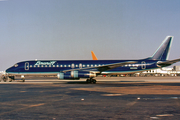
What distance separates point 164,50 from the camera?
34094 mm

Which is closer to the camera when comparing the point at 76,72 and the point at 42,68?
the point at 76,72

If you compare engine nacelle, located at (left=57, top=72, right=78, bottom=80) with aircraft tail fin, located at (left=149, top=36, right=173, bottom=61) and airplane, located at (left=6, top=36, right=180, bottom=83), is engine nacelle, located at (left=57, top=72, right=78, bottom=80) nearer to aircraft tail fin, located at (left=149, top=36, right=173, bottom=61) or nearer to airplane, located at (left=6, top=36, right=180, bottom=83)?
airplane, located at (left=6, top=36, right=180, bottom=83)

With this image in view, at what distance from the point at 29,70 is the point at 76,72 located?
914 centimetres

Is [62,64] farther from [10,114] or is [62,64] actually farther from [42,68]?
[10,114]

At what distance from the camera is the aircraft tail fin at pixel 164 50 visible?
34.1 meters

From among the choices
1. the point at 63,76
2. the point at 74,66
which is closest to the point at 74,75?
the point at 63,76

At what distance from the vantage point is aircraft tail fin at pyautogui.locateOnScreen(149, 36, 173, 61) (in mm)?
34062

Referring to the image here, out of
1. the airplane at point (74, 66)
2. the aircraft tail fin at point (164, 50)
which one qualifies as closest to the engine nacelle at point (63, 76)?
the airplane at point (74, 66)

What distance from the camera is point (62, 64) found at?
32531 millimetres

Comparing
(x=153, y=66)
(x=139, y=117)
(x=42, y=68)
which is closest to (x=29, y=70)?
(x=42, y=68)

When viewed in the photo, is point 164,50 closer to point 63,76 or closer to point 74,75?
point 74,75

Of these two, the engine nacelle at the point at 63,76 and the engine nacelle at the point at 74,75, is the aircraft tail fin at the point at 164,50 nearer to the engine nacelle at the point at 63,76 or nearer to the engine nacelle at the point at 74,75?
the engine nacelle at the point at 74,75

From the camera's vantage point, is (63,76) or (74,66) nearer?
(63,76)

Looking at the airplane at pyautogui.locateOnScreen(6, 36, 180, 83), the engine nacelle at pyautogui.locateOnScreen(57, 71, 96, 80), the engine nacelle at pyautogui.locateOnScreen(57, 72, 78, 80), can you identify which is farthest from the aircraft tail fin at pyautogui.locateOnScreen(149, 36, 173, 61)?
the engine nacelle at pyautogui.locateOnScreen(57, 72, 78, 80)
